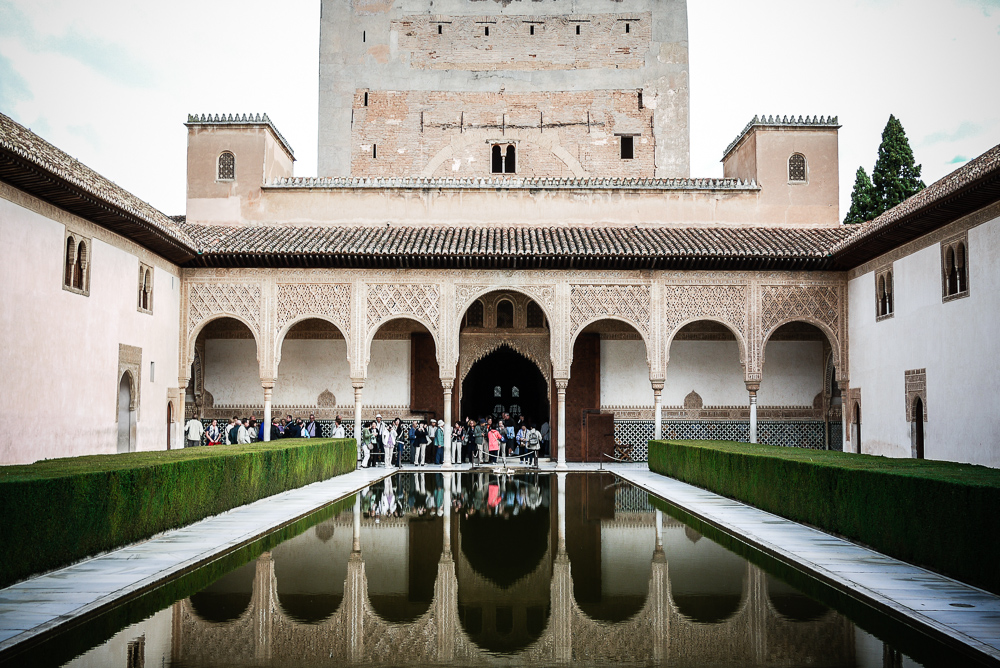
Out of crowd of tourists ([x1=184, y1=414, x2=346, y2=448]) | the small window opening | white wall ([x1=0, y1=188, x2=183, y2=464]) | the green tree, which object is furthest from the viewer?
the green tree

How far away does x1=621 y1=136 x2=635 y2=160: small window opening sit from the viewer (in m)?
26.1

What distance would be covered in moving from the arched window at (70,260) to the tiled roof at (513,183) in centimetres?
779

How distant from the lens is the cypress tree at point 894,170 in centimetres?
2705

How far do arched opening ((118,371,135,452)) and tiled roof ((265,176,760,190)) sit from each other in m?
6.77

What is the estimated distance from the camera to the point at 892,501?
24.2ft

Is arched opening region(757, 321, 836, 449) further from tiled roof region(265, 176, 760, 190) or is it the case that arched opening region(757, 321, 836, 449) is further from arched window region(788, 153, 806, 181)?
tiled roof region(265, 176, 760, 190)

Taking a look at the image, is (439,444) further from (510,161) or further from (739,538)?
(739,538)

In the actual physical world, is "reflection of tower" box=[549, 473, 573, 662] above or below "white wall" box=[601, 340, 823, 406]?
below

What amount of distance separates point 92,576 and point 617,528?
5.12 metres

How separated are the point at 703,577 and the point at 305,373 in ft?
50.2

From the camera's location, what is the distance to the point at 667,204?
826 inches

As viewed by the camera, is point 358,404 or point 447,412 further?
point 358,404

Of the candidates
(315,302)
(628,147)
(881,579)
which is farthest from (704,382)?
(881,579)

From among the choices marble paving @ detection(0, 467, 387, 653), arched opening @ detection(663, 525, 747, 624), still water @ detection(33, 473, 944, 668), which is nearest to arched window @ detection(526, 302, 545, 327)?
marble paving @ detection(0, 467, 387, 653)
